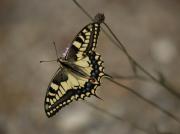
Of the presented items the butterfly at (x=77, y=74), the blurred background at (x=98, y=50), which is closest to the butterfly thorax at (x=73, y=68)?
the butterfly at (x=77, y=74)

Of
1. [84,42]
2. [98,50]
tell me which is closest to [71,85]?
[84,42]

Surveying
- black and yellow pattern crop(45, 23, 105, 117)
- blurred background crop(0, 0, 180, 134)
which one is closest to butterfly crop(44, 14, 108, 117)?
black and yellow pattern crop(45, 23, 105, 117)

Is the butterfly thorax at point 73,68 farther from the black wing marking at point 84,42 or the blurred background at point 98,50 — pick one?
the blurred background at point 98,50

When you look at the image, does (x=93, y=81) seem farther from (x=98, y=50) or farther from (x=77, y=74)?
(x=98, y=50)

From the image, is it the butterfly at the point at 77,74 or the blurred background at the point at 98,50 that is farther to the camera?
the blurred background at the point at 98,50

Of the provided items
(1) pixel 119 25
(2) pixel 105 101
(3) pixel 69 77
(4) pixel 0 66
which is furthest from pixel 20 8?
(3) pixel 69 77

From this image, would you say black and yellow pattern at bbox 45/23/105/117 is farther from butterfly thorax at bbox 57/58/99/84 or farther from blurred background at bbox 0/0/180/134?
blurred background at bbox 0/0/180/134

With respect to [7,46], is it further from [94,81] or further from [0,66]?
[94,81]

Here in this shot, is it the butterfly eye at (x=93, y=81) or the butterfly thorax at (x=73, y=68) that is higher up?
the butterfly thorax at (x=73, y=68)
